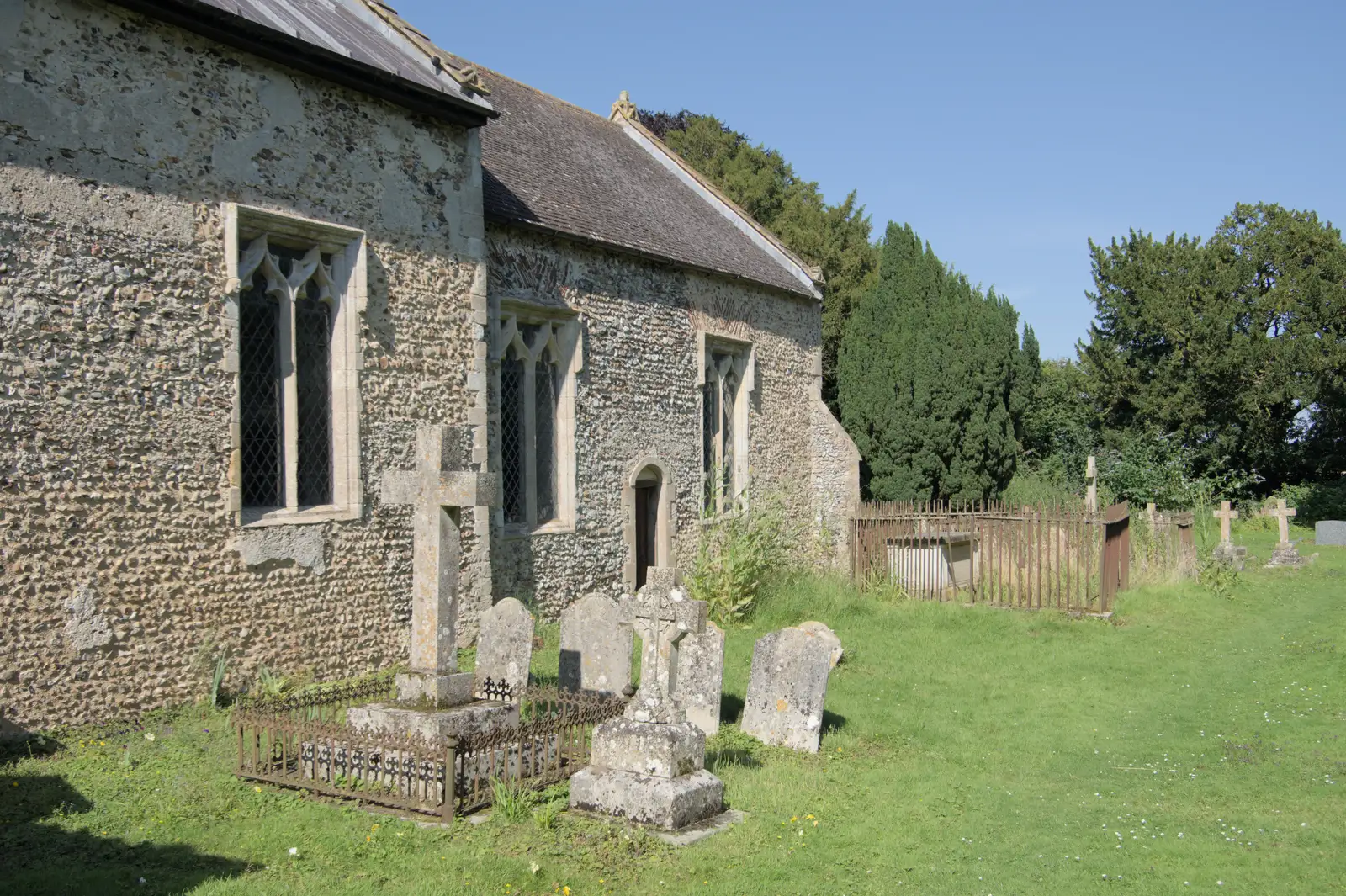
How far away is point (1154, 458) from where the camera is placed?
3162 cm

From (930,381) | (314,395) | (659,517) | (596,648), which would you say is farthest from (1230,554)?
(314,395)

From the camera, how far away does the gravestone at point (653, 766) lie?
629 centimetres

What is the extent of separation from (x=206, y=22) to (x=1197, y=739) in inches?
418

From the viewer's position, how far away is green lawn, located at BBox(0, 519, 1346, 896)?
218 inches

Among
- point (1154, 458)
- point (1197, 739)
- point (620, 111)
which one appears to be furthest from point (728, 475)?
point (1154, 458)

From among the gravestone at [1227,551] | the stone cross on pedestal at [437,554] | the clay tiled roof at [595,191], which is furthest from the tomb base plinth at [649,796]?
the gravestone at [1227,551]

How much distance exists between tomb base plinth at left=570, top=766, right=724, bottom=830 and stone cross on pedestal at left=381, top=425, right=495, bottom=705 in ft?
4.04

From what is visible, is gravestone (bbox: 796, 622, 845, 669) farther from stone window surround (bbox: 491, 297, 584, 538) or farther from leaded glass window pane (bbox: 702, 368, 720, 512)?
leaded glass window pane (bbox: 702, 368, 720, 512)

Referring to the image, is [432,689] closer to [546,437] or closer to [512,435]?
[512,435]

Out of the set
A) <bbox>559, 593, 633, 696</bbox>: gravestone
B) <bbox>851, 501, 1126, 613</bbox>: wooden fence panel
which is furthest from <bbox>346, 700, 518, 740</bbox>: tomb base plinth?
<bbox>851, 501, 1126, 613</bbox>: wooden fence panel

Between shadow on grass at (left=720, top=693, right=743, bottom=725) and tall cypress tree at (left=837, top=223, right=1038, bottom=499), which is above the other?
tall cypress tree at (left=837, top=223, right=1038, bottom=499)

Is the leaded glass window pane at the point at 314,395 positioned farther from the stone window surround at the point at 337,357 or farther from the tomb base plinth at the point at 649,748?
the tomb base plinth at the point at 649,748

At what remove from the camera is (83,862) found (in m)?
5.59

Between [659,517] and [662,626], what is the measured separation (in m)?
9.35
